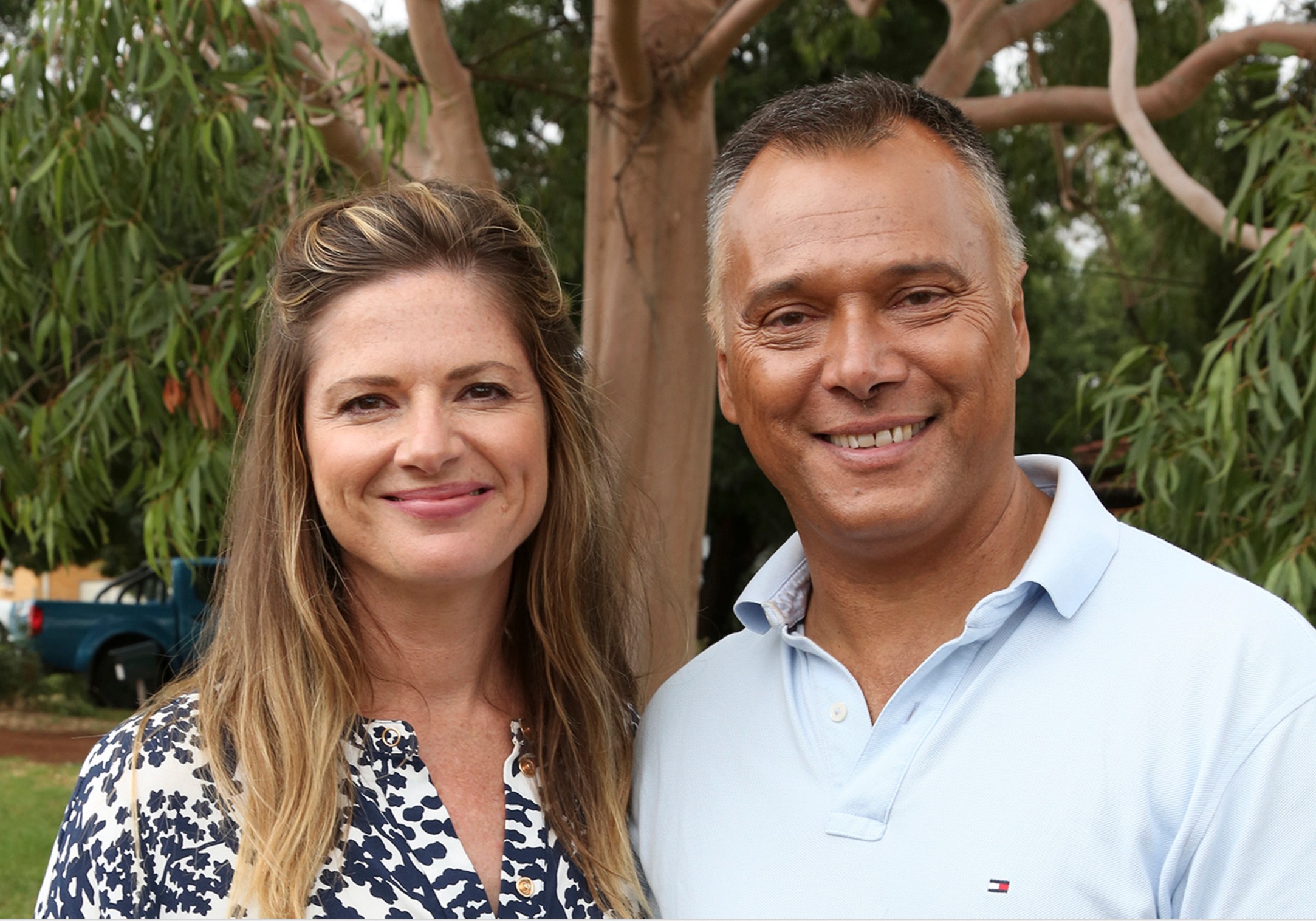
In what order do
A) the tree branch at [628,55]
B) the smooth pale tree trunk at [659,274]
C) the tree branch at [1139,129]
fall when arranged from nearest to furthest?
1. the tree branch at [628,55]
2. the tree branch at [1139,129]
3. the smooth pale tree trunk at [659,274]

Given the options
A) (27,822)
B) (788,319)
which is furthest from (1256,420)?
(27,822)

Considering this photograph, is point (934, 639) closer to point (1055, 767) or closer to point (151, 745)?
point (1055, 767)

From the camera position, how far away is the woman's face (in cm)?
207

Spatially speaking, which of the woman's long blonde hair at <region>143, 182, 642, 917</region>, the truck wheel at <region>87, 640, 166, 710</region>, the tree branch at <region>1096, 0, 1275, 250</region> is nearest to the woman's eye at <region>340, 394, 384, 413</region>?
the woman's long blonde hair at <region>143, 182, 642, 917</region>

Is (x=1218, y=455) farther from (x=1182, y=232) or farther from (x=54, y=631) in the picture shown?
(x=54, y=631)

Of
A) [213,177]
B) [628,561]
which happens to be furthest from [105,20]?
[628,561]

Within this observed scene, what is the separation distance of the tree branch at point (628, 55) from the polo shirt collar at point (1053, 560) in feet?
9.09

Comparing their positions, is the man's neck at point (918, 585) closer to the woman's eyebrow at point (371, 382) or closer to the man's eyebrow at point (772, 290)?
the man's eyebrow at point (772, 290)

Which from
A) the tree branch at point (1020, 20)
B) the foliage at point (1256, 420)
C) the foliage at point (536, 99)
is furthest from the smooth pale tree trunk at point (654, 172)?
the foliage at point (536, 99)

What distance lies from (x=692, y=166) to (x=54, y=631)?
9.34 metres

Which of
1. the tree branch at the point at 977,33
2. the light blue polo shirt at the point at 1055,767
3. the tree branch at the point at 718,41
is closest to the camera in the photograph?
the light blue polo shirt at the point at 1055,767

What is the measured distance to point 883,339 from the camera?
191cm

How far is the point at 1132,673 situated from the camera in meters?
1.73

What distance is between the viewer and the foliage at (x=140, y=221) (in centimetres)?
391
